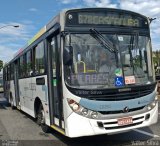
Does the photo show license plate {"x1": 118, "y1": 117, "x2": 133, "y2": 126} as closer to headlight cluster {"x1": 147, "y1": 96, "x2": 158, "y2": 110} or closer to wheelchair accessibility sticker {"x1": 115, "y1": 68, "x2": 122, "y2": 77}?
headlight cluster {"x1": 147, "y1": 96, "x2": 158, "y2": 110}

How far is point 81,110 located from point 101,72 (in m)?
0.97

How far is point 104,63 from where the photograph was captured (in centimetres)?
727

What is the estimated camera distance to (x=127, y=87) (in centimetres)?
724

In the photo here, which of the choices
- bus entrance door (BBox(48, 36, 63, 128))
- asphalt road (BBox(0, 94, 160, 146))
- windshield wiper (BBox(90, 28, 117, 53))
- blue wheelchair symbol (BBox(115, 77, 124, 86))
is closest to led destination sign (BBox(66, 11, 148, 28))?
windshield wiper (BBox(90, 28, 117, 53))

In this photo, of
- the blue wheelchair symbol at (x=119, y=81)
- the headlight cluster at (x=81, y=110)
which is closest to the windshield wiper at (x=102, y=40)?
the blue wheelchair symbol at (x=119, y=81)

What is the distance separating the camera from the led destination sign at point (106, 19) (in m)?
7.38

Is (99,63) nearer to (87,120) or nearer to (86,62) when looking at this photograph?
(86,62)

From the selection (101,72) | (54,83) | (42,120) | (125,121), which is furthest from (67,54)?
(42,120)

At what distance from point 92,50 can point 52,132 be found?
3538 mm

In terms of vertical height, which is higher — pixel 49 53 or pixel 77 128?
pixel 49 53

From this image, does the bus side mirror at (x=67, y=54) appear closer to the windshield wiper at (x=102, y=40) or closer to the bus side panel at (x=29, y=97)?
the windshield wiper at (x=102, y=40)

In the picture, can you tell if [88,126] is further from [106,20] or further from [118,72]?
[106,20]

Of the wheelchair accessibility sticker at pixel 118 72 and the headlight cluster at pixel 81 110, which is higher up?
the wheelchair accessibility sticker at pixel 118 72

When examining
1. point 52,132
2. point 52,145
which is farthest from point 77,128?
point 52,132
